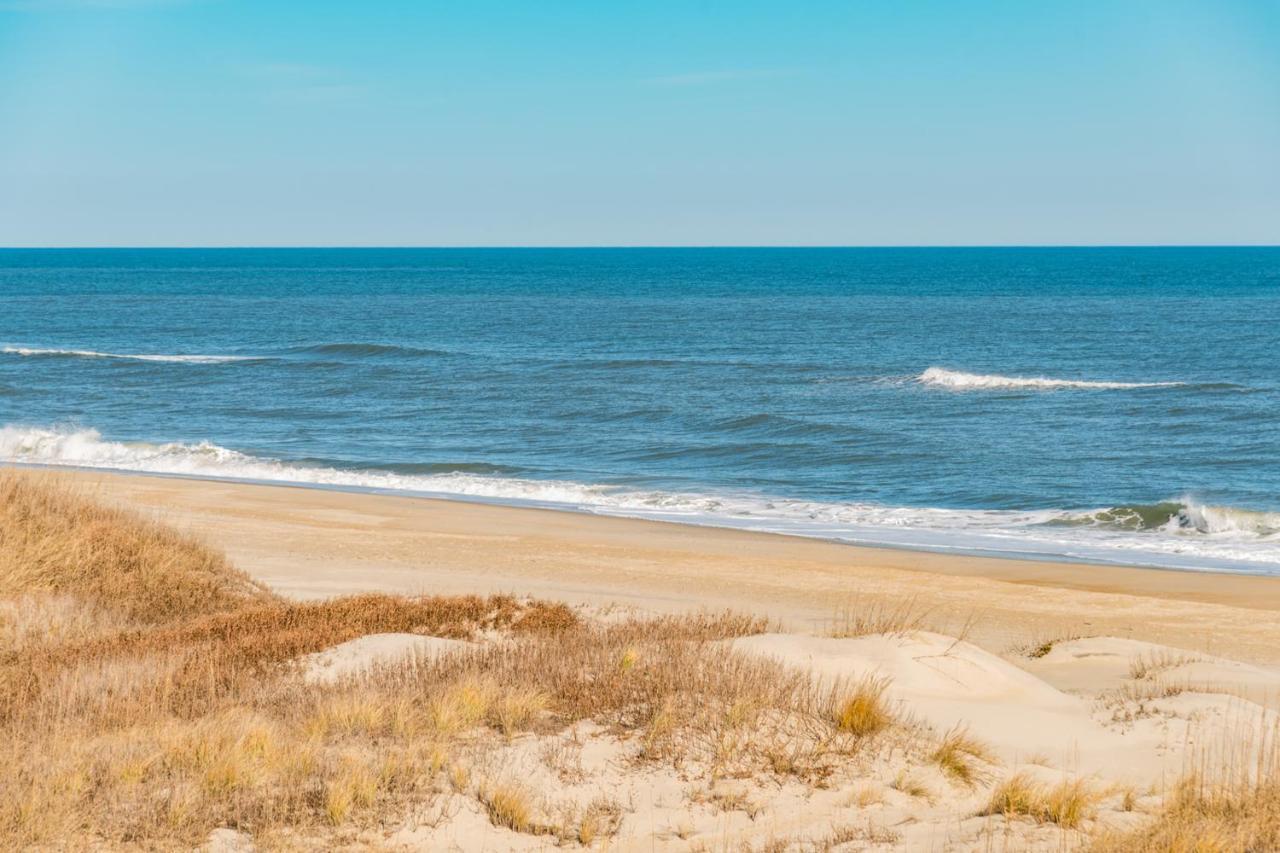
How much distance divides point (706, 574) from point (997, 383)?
96.5 ft

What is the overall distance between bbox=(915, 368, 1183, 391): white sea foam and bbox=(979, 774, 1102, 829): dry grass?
37990 mm

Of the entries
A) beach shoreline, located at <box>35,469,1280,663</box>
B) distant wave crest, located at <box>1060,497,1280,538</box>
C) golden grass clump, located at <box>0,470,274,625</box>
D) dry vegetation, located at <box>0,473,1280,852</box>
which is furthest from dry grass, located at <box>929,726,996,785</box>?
distant wave crest, located at <box>1060,497,1280,538</box>

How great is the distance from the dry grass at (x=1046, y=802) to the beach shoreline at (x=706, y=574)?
21.3ft

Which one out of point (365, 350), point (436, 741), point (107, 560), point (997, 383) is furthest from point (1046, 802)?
point (365, 350)

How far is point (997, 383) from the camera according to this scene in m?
45.0

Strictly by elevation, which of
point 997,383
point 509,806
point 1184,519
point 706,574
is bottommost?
point 706,574

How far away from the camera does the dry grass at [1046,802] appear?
643 centimetres

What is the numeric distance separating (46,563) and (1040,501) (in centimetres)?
1933

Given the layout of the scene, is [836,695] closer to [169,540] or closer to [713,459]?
[169,540]

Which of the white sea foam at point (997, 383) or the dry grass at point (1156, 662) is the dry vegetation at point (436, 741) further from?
the white sea foam at point (997, 383)

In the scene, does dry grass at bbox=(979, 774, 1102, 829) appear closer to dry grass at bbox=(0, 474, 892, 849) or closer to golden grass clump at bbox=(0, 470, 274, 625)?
dry grass at bbox=(0, 474, 892, 849)

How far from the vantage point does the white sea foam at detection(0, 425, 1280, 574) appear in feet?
69.6

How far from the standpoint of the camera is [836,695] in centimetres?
784

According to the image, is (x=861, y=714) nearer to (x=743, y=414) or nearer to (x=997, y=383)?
(x=743, y=414)
